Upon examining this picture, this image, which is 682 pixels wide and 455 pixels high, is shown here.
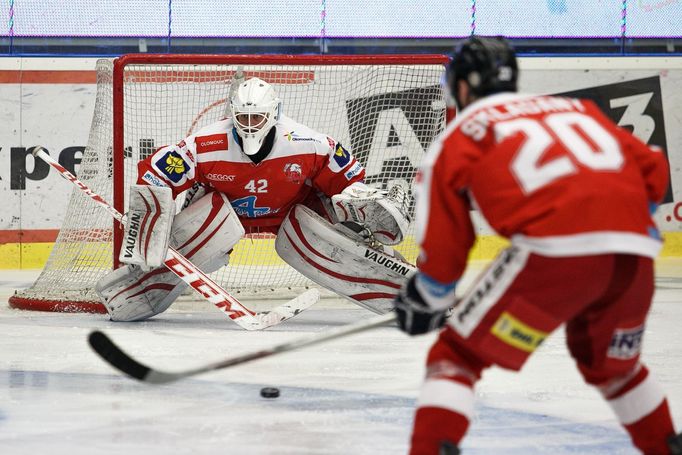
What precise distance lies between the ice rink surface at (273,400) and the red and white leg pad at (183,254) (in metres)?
0.18

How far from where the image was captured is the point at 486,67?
1935mm

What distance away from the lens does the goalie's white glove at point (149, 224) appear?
4.27m

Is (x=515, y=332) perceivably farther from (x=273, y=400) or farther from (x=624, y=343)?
(x=273, y=400)

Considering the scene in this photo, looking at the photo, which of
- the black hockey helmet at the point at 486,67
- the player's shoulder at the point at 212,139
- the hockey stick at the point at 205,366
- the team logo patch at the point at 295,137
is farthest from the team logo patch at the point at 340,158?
the black hockey helmet at the point at 486,67

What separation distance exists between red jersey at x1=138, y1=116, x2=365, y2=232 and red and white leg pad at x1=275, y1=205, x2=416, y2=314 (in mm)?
120

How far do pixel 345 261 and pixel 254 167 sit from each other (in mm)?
519

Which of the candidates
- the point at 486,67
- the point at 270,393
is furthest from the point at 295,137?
the point at 486,67

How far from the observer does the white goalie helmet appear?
430cm

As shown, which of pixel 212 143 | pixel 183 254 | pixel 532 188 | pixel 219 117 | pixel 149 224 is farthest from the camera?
pixel 219 117

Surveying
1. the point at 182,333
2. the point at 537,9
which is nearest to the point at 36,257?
the point at 182,333

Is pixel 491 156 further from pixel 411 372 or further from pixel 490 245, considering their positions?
pixel 490 245

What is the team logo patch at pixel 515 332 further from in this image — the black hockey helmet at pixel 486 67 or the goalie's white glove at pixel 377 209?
the goalie's white glove at pixel 377 209

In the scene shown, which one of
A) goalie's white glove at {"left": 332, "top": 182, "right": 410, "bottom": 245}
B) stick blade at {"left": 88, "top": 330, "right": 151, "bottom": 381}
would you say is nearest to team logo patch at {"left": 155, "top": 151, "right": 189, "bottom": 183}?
goalie's white glove at {"left": 332, "top": 182, "right": 410, "bottom": 245}

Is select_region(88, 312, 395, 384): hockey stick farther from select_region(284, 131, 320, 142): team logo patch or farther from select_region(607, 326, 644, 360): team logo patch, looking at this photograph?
select_region(284, 131, 320, 142): team logo patch
